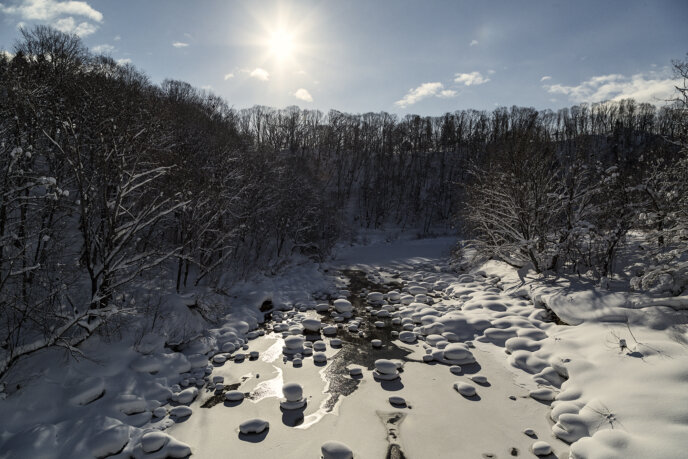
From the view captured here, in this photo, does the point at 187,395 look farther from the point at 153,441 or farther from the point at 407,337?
the point at 407,337

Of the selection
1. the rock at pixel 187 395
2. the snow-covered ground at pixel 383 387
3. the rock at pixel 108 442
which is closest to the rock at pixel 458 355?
the snow-covered ground at pixel 383 387

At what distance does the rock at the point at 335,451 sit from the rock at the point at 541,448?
3.48 meters

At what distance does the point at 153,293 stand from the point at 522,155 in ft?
58.1

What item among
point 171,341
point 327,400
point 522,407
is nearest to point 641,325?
point 522,407

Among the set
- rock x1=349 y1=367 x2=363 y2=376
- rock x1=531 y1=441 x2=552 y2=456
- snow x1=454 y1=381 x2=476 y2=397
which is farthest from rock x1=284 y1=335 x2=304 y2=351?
rock x1=531 y1=441 x2=552 y2=456

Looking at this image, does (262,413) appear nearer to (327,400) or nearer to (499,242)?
(327,400)

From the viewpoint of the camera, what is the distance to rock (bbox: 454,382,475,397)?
859 cm

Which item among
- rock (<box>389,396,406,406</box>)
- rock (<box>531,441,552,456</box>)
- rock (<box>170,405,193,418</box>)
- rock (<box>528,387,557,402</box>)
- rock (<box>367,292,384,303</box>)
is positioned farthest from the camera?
rock (<box>367,292,384,303</box>)

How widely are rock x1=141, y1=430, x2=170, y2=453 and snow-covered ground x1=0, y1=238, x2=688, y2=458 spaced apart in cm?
2

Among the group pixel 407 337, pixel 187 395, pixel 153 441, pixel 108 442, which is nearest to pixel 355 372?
pixel 407 337

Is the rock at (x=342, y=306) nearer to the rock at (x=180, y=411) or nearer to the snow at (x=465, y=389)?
the snow at (x=465, y=389)

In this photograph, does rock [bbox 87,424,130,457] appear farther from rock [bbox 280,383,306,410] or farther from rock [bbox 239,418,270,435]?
rock [bbox 280,383,306,410]

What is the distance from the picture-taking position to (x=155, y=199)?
33.8 ft

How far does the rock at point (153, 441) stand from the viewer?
649 cm
